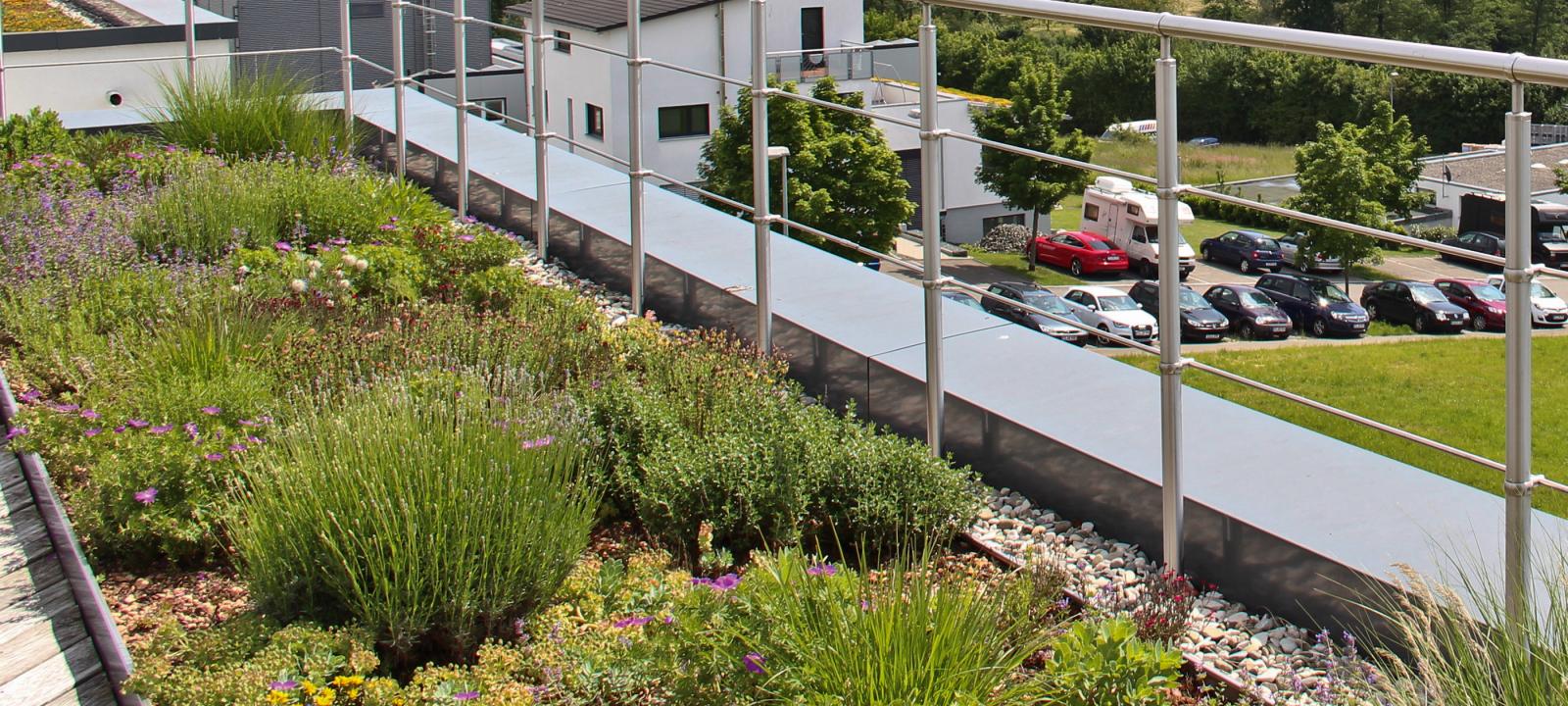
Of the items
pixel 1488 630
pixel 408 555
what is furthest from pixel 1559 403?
pixel 408 555

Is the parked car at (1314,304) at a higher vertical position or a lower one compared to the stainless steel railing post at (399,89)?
lower

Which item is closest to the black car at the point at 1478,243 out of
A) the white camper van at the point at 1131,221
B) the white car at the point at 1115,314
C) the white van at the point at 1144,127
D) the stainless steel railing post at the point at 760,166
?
the white camper van at the point at 1131,221

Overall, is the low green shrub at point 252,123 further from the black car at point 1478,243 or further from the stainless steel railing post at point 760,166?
the black car at point 1478,243

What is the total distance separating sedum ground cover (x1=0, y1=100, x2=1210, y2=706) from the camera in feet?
9.36

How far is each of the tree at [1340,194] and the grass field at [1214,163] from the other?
0.24ft

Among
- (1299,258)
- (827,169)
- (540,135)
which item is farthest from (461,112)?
(827,169)

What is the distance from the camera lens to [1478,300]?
3340 mm

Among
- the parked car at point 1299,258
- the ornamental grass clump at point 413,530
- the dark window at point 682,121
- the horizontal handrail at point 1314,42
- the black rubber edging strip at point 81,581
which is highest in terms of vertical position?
the horizontal handrail at point 1314,42

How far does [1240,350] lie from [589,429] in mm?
1656

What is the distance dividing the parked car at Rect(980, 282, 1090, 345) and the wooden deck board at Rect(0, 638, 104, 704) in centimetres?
237

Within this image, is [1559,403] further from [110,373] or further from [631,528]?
[110,373]

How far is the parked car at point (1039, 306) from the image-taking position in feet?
14.6

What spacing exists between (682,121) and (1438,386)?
25.7ft

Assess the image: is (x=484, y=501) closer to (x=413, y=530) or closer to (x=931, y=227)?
(x=413, y=530)
